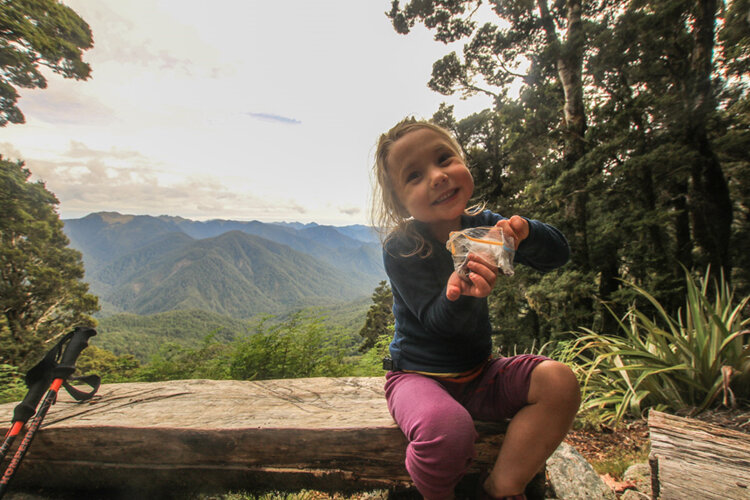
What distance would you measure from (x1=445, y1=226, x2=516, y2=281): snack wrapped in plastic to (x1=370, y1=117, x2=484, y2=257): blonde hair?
31 centimetres

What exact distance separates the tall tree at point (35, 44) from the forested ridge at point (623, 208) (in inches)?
382

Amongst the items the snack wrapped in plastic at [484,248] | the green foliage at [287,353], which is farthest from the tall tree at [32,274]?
the snack wrapped in plastic at [484,248]

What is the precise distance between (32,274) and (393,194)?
2351 cm

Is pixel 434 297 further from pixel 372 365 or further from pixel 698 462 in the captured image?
pixel 372 365

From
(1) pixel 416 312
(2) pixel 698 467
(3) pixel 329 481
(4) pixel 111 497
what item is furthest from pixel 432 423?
(4) pixel 111 497

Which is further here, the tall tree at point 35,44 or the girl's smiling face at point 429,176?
the tall tree at point 35,44

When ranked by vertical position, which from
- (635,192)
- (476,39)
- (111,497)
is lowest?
(111,497)

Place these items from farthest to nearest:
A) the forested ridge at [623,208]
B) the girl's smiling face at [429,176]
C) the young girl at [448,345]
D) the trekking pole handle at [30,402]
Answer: the forested ridge at [623,208]
the trekking pole handle at [30,402]
the girl's smiling face at [429,176]
the young girl at [448,345]

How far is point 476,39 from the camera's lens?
8430 millimetres

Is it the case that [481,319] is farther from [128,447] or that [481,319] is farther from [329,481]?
[128,447]

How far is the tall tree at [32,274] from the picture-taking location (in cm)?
1398

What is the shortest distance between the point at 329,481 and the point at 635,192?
22.4 ft

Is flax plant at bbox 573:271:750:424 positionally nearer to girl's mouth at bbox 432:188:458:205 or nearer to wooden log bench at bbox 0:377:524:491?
wooden log bench at bbox 0:377:524:491

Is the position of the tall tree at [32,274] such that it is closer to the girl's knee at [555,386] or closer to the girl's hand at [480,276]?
the girl's hand at [480,276]
